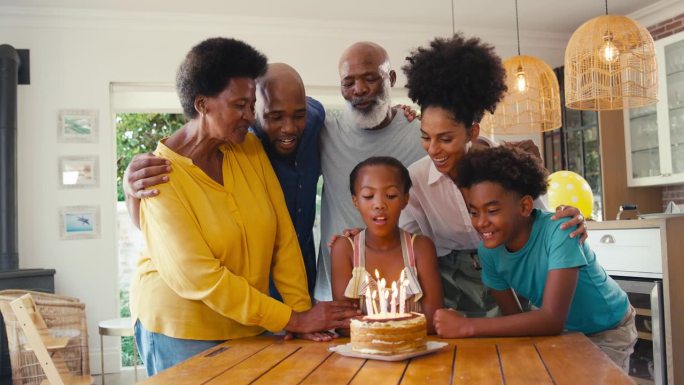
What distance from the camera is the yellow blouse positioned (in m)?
1.76

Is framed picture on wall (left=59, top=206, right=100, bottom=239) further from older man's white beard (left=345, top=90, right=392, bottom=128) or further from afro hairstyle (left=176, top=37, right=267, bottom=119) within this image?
afro hairstyle (left=176, top=37, right=267, bottom=119)

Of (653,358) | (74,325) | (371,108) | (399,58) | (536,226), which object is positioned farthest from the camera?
(399,58)

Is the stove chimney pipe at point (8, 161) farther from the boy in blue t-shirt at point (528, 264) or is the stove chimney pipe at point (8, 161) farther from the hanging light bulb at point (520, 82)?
the boy in blue t-shirt at point (528, 264)

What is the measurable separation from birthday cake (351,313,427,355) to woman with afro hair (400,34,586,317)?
1.91 feet

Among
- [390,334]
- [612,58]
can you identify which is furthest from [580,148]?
[390,334]

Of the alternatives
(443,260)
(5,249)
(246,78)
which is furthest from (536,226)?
(5,249)

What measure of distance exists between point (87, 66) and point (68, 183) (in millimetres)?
1002

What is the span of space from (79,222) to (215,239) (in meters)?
4.43

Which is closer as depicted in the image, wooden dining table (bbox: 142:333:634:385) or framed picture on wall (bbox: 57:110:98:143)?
wooden dining table (bbox: 142:333:634:385)

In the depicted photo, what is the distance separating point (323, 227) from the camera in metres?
2.49

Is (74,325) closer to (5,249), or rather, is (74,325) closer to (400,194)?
(5,249)

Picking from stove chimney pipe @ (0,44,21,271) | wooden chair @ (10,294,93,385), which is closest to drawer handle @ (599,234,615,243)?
wooden chair @ (10,294,93,385)

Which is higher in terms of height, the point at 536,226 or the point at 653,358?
the point at 536,226

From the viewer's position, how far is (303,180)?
2.28 metres
